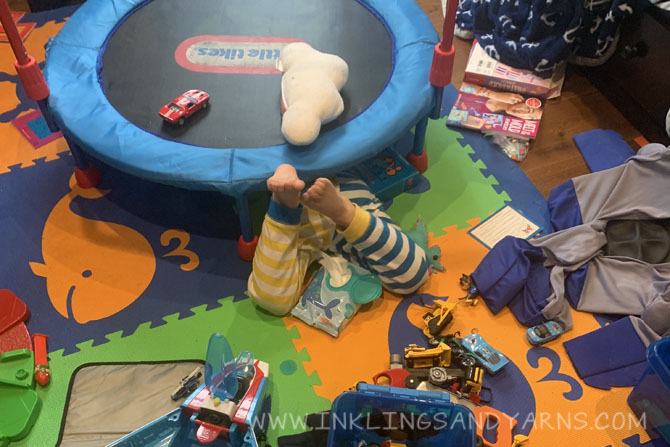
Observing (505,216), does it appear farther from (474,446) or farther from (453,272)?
(474,446)

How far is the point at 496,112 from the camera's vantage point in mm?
2049

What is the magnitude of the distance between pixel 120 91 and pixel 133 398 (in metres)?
0.88

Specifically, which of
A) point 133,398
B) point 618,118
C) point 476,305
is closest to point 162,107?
point 133,398

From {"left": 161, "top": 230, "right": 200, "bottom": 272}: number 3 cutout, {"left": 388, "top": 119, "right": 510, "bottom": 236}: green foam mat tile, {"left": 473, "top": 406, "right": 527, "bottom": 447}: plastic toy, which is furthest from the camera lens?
{"left": 388, "top": 119, "right": 510, "bottom": 236}: green foam mat tile

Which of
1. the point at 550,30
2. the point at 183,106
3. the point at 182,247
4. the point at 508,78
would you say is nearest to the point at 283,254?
the point at 182,247

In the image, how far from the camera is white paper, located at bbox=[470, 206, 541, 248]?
1.74 meters

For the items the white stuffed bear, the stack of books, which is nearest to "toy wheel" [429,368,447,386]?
the white stuffed bear

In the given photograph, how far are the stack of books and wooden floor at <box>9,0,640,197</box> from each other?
0.15 feet

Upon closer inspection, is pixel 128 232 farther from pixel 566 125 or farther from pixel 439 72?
pixel 566 125

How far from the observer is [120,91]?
5.56 feet

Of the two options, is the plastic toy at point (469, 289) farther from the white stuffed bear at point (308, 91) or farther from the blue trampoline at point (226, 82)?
the white stuffed bear at point (308, 91)

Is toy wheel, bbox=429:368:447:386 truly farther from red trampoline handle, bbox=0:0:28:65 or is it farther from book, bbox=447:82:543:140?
red trampoline handle, bbox=0:0:28:65

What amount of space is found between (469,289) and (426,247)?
0.57ft

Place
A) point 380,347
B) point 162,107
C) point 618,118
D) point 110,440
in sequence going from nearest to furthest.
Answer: point 110,440
point 380,347
point 162,107
point 618,118
